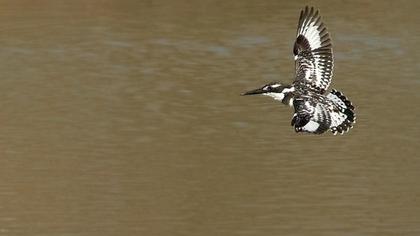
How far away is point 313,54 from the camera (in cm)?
1134

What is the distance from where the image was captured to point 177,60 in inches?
688

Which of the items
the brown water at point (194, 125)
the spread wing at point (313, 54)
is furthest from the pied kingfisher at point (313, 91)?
the brown water at point (194, 125)

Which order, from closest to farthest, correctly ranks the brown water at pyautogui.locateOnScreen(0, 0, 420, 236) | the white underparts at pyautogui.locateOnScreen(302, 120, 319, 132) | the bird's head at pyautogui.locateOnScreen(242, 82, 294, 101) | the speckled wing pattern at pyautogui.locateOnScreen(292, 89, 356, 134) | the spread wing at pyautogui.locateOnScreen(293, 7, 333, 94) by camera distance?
the white underparts at pyautogui.locateOnScreen(302, 120, 319, 132) → the speckled wing pattern at pyautogui.locateOnScreen(292, 89, 356, 134) → the bird's head at pyautogui.locateOnScreen(242, 82, 294, 101) → the spread wing at pyautogui.locateOnScreen(293, 7, 333, 94) → the brown water at pyautogui.locateOnScreen(0, 0, 420, 236)

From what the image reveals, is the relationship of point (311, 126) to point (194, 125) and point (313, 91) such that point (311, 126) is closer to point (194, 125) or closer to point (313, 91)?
point (313, 91)

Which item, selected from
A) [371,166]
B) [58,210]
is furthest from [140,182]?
[371,166]

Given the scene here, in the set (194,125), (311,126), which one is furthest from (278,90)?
(194,125)

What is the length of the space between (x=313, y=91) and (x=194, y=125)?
406 cm

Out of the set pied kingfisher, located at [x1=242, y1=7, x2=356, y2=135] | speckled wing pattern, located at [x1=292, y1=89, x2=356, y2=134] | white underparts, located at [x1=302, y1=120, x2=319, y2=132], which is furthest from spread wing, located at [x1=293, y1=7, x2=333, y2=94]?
white underparts, located at [x1=302, y1=120, x2=319, y2=132]

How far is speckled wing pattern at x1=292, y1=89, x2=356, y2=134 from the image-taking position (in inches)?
385

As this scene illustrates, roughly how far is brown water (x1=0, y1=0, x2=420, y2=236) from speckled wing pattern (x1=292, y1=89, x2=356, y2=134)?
158 centimetres

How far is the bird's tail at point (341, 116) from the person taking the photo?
985cm

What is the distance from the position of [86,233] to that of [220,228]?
1.13 metres

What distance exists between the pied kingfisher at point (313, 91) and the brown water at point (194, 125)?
51.4 inches

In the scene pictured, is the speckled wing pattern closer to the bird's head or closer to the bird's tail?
the bird's tail
